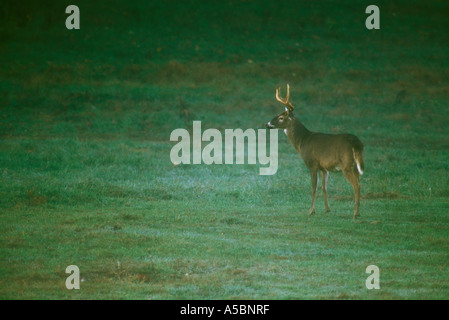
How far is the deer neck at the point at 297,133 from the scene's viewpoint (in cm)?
1252

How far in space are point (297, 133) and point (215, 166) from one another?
3469 mm

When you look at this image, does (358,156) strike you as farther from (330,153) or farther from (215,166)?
(215,166)

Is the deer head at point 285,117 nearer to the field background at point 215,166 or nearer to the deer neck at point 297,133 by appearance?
the deer neck at point 297,133

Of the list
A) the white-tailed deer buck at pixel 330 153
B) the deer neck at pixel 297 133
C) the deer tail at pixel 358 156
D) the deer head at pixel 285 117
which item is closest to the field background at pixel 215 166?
the white-tailed deer buck at pixel 330 153

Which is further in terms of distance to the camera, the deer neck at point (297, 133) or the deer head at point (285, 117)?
the deer head at point (285, 117)

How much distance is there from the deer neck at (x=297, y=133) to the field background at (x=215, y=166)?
111 centimetres

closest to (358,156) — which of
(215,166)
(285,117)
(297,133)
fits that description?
(297,133)

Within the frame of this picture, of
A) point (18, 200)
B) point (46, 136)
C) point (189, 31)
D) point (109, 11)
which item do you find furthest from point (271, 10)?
point (18, 200)

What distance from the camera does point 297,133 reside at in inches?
499

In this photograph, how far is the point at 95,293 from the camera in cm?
758

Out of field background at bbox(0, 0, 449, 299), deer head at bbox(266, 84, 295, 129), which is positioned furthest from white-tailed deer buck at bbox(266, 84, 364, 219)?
field background at bbox(0, 0, 449, 299)

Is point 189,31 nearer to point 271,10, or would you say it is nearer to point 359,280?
point 271,10
